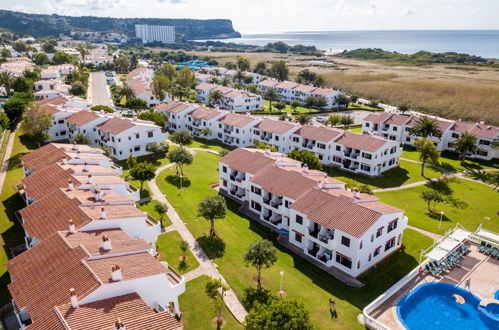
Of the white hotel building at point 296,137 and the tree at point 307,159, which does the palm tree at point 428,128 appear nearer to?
the white hotel building at point 296,137

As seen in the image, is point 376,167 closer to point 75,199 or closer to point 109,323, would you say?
point 75,199

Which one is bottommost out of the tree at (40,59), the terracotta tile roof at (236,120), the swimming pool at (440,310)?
the swimming pool at (440,310)

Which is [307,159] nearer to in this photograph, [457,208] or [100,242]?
[457,208]

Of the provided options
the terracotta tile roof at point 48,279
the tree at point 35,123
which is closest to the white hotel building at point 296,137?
the tree at point 35,123

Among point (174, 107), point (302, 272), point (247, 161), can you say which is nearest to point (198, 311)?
point (302, 272)

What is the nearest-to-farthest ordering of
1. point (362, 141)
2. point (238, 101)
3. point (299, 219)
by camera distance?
point (299, 219), point (362, 141), point (238, 101)

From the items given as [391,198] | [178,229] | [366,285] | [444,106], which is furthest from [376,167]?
[444,106]
